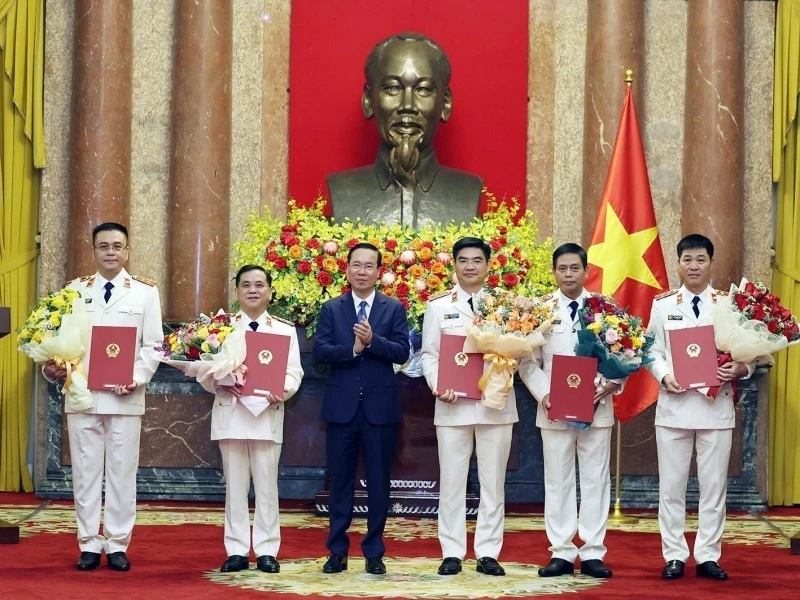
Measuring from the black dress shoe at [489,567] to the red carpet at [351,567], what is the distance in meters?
0.05

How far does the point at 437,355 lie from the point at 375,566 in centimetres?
111

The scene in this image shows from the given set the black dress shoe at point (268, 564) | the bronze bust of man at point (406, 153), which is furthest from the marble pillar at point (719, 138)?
the black dress shoe at point (268, 564)

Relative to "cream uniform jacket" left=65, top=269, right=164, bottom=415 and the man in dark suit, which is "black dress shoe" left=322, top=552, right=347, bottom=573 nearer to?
the man in dark suit

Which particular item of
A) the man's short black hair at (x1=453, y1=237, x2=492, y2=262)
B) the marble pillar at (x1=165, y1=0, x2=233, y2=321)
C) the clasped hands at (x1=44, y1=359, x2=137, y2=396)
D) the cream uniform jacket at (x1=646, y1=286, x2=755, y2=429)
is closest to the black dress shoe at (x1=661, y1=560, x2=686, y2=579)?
the cream uniform jacket at (x1=646, y1=286, x2=755, y2=429)

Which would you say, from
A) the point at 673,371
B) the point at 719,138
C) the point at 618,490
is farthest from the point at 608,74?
the point at 673,371

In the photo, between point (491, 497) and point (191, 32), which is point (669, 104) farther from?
point (491, 497)

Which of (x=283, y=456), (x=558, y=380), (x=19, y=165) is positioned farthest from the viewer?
(x=19, y=165)

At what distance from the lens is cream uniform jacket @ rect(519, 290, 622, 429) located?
22.1 feet

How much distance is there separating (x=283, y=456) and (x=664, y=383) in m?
3.28

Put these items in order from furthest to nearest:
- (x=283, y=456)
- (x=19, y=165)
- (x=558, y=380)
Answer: (x=19, y=165)
(x=283, y=456)
(x=558, y=380)

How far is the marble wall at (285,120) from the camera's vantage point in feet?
32.7

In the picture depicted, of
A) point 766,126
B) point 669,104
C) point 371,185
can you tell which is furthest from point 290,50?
point 766,126

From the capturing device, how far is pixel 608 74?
9.99 m

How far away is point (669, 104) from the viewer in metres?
10.1
